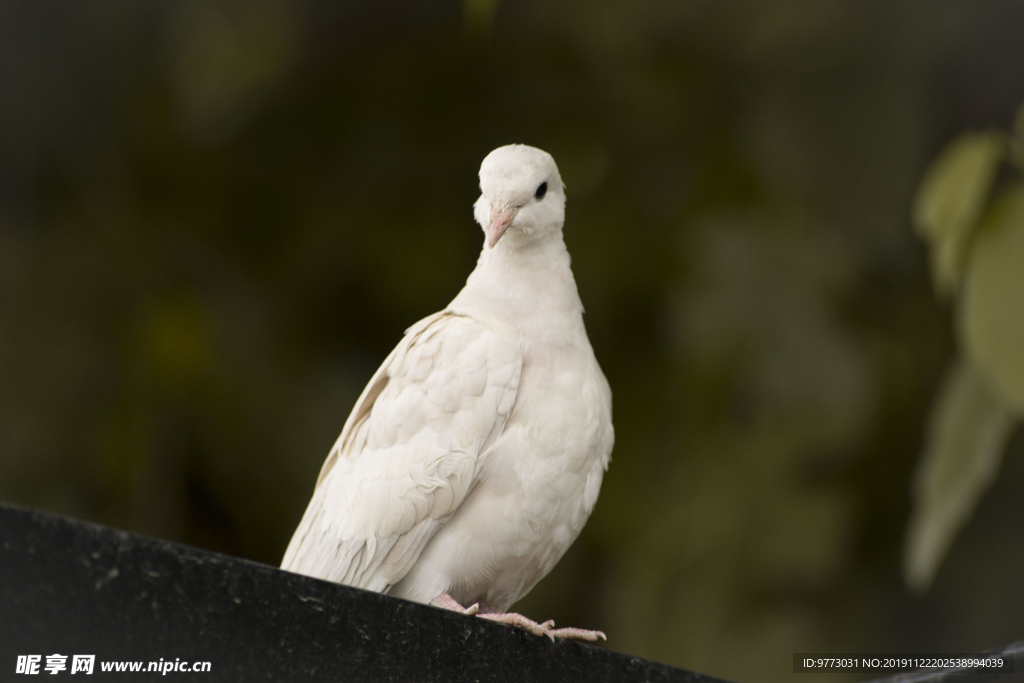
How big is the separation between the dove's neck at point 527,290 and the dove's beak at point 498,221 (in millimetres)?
80

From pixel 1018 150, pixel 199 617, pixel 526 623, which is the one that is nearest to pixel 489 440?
pixel 526 623

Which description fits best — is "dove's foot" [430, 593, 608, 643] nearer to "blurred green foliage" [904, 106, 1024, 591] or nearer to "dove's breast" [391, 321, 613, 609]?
"dove's breast" [391, 321, 613, 609]

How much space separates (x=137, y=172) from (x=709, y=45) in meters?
1.46

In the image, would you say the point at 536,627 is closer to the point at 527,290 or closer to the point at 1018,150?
the point at 527,290

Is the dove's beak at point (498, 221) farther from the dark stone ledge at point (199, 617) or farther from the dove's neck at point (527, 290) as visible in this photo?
the dark stone ledge at point (199, 617)

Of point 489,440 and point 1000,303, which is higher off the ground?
point 1000,303

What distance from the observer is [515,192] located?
3.13 feet

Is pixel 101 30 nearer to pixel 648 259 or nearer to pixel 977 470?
pixel 648 259

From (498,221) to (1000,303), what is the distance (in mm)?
859

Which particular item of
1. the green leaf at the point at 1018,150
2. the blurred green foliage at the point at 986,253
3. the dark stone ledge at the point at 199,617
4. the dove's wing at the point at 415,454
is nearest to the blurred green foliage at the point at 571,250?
the blurred green foliage at the point at 986,253

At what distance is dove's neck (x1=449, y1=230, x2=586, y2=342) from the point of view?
104 cm

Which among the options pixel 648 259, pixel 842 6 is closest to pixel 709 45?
pixel 842 6

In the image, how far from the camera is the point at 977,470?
1.70 metres

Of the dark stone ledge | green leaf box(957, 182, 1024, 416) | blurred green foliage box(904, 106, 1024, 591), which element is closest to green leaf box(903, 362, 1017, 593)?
blurred green foliage box(904, 106, 1024, 591)
